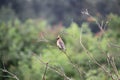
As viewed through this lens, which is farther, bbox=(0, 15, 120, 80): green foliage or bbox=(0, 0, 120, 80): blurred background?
bbox=(0, 15, 120, 80): green foliage

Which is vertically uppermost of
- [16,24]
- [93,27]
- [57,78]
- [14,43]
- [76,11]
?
[76,11]

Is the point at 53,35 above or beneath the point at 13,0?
beneath

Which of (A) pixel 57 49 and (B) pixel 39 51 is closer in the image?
(A) pixel 57 49

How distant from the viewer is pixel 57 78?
6.78 meters

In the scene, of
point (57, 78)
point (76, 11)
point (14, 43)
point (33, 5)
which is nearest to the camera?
point (57, 78)

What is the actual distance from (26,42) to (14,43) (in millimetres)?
1001

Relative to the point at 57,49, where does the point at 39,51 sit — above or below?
above

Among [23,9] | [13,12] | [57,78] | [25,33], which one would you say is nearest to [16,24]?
[25,33]

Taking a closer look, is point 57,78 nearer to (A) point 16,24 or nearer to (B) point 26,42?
(B) point 26,42

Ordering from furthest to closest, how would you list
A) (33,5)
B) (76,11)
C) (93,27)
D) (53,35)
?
(33,5)
(76,11)
(93,27)
(53,35)

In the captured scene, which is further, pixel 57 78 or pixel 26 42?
pixel 26 42

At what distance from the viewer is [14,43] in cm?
865

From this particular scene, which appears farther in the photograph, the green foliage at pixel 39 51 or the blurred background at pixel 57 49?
the green foliage at pixel 39 51

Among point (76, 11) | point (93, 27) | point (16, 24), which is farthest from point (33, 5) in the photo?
point (16, 24)
